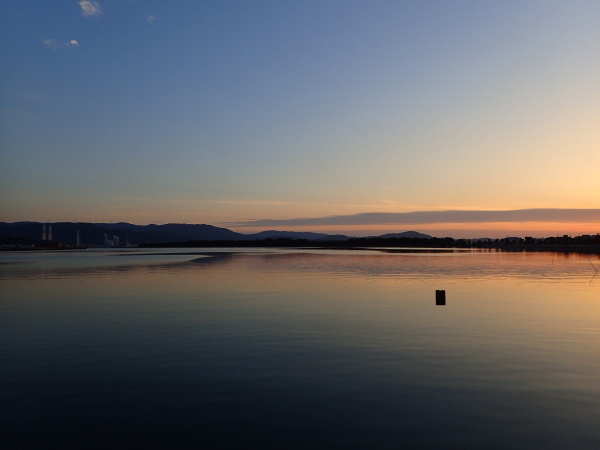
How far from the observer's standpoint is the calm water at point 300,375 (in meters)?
10.9

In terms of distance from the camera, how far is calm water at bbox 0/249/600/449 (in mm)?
10914

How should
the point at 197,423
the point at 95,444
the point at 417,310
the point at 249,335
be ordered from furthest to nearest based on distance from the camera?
the point at 417,310 → the point at 249,335 → the point at 197,423 → the point at 95,444

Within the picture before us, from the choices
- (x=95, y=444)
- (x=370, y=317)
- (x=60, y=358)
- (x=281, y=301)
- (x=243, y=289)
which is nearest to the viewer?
(x=95, y=444)

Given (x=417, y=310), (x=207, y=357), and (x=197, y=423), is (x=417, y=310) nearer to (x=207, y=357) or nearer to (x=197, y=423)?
(x=207, y=357)

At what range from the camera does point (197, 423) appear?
11352 mm

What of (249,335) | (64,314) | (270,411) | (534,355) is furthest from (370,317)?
(64,314)

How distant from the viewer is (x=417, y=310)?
3020cm

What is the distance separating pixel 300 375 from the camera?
15617mm

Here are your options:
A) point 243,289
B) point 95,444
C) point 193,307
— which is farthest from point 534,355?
point 243,289

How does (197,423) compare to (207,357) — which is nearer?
(197,423)

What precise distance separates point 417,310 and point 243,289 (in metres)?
17.9

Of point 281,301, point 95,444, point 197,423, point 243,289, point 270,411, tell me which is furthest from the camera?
point 243,289

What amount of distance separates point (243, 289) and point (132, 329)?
63.7 feet

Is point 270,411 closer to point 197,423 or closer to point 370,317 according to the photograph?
point 197,423
